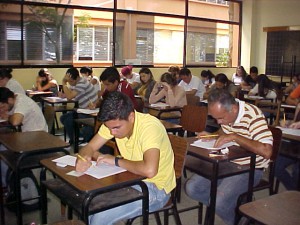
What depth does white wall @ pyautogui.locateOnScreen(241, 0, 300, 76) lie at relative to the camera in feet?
30.9

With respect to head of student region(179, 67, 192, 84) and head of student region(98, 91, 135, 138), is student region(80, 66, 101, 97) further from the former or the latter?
head of student region(98, 91, 135, 138)

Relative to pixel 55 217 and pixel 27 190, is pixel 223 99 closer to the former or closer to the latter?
pixel 55 217

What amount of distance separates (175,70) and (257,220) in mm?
6553

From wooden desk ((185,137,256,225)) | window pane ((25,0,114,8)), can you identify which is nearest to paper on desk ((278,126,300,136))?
wooden desk ((185,137,256,225))

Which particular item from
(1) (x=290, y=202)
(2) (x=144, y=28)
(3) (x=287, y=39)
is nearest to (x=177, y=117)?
(1) (x=290, y=202)

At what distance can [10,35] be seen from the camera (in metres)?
6.69

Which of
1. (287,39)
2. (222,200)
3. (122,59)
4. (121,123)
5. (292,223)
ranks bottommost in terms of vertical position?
(222,200)

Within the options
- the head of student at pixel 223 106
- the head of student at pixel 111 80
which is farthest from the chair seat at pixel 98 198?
the head of student at pixel 111 80

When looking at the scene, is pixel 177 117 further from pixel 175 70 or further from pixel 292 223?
pixel 292 223

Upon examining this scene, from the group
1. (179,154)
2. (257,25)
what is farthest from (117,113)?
(257,25)

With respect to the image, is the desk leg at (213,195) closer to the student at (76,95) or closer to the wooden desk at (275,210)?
the wooden desk at (275,210)

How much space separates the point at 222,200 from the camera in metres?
2.54

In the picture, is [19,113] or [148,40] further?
[148,40]

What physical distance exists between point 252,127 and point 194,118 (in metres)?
1.43
